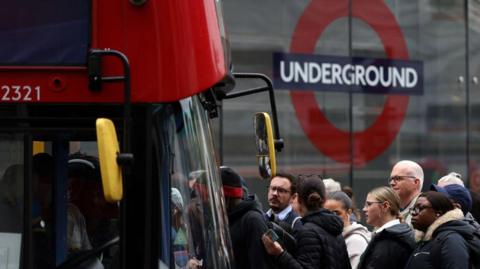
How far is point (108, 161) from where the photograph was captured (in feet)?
14.1

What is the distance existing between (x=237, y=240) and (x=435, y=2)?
35.9ft

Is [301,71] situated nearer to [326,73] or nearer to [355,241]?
[326,73]

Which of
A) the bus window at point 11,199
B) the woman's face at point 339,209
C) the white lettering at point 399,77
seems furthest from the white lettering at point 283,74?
the bus window at point 11,199

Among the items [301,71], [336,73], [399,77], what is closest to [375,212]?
[301,71]

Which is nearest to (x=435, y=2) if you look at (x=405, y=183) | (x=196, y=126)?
(x=405, y=183)

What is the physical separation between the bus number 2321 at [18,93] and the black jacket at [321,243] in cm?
305

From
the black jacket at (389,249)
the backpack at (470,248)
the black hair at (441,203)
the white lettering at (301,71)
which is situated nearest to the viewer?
the backpack at (470,248)

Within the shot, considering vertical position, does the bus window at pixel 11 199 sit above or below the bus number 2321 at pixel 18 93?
below

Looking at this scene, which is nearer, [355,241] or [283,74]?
[355,241]

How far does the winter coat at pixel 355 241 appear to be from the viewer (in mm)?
8258

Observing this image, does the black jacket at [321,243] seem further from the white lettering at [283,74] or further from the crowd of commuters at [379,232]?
the white lettering at [283,74]

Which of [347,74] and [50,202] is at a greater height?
[347,74]

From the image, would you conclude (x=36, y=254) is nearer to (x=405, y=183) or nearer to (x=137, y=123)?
(x=137, y=123)

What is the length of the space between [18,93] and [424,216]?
9.66ft
